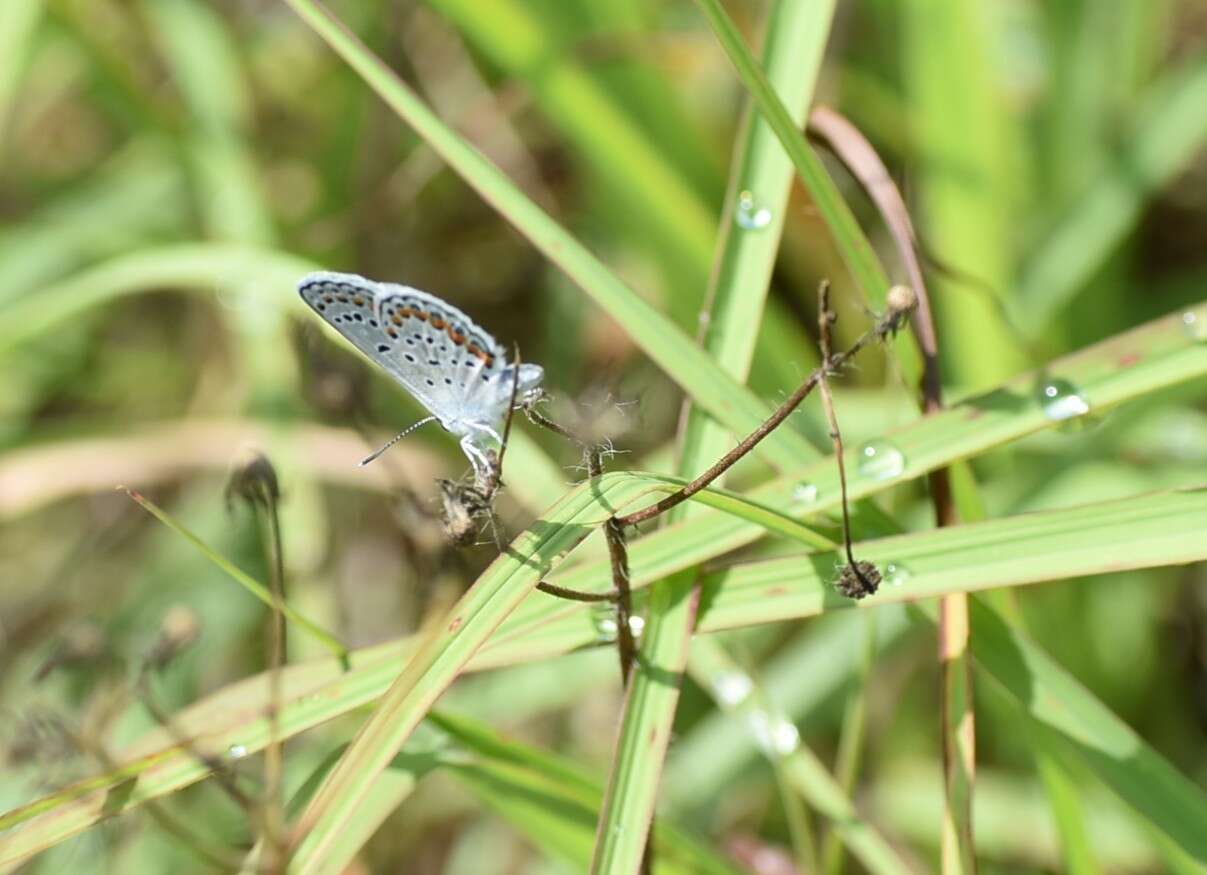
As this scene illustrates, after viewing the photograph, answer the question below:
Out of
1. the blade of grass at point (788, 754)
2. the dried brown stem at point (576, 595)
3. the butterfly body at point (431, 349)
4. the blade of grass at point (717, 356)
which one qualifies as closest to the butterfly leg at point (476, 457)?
the butterfly body at point (431, 349)

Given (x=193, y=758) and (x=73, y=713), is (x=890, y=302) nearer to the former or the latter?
(x=193, y=758)

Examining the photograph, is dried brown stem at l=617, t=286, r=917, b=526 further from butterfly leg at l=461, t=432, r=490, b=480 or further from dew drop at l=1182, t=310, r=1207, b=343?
dew drop at l=1182, t=310, r=1207, b=343

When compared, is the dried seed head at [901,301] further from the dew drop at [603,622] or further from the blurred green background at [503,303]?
the blurred green background at [503,303]

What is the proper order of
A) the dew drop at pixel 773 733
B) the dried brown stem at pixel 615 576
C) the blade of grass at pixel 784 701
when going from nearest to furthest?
the dried brown stem at pixel 615 576
the dew drop at pixel 773 733
the blade of grass at pixel 784 701

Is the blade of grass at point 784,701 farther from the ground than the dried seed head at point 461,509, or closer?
farther from the ground

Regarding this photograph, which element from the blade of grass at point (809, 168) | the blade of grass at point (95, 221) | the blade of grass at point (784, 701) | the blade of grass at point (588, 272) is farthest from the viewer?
the blade of grass at point (95, 221)

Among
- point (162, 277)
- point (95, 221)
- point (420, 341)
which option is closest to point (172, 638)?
point (420, 341)

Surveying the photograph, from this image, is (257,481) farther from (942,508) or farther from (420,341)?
(942,508)

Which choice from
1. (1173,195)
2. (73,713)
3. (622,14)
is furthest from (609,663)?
(1173,195)

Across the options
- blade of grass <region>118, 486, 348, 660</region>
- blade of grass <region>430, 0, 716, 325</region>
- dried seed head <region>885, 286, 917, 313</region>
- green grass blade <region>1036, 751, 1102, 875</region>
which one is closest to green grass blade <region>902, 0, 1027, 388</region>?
blade of grass <region>430, 0, 716, 325</region>
